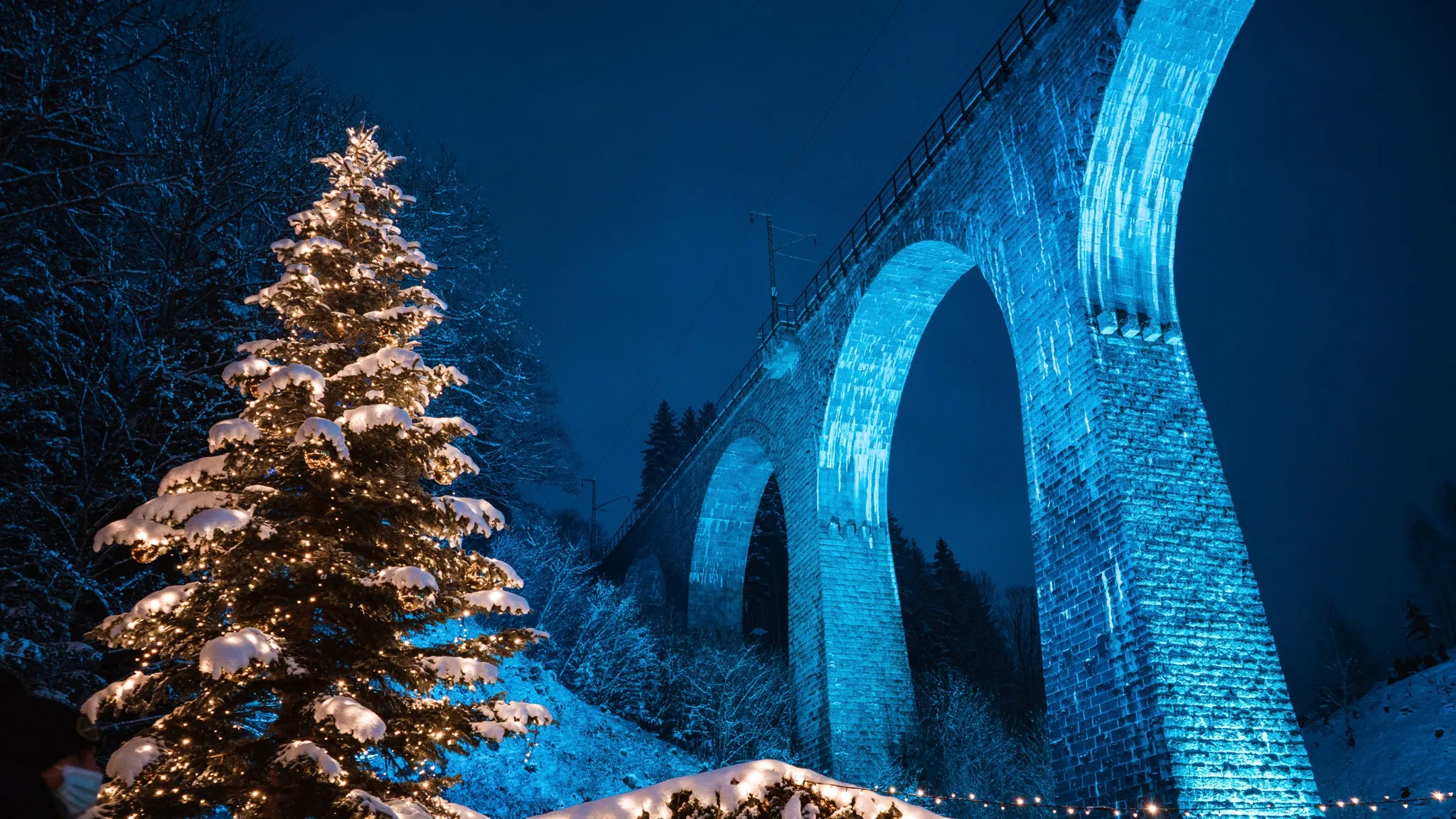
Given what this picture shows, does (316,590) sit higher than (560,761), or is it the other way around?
(560,761)

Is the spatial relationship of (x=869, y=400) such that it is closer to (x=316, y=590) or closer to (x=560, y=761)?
(x=560, y=761)

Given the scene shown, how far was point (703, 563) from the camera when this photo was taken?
85.5 ft

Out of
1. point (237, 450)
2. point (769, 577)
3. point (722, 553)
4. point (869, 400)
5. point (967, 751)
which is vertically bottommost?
point (237, 450)

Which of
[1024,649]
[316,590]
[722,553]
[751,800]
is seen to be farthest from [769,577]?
[751,800]

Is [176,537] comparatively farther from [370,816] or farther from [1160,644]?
[1160,644]

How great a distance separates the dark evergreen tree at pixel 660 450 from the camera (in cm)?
4278

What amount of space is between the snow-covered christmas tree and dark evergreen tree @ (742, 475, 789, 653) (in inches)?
1043

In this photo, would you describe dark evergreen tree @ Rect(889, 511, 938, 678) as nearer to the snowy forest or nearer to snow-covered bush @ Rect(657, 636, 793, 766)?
snow-covered bush @ Rect(657, 636, 793, 766)

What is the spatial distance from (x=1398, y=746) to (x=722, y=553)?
1591 cm

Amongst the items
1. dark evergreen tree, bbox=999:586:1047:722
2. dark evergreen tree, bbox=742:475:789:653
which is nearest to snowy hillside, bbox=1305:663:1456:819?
dark evergreen tree, bbox=999:586:1047:722

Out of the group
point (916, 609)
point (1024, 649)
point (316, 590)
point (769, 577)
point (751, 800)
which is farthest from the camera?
point (1024, 649)

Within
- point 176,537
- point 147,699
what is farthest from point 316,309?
point 147,699

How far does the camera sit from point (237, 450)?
5621mm

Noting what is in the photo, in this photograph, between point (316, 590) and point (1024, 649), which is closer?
point (316, 590)
